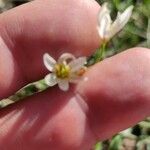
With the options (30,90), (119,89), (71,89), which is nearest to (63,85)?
(71,89)

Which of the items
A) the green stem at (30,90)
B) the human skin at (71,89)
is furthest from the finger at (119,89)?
the green stem at (30,90)

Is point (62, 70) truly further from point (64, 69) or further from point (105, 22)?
point (105, 22)

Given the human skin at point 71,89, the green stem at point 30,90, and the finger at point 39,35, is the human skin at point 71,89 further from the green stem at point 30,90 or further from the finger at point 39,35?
the green stem at point 30,90

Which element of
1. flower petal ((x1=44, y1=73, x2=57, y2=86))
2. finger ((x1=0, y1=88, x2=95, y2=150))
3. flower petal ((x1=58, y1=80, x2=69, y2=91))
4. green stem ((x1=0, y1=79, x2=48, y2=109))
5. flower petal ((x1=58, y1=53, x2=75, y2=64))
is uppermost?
flower petal ((x1=58, y1=53, x2=75, y2=64))

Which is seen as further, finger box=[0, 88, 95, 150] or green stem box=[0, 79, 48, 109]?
green stem box=[0, 79, 48, 109]

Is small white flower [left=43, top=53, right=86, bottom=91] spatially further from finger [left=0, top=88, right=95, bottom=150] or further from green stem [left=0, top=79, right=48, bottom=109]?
green stem [left=0, top=79, right=48, bottom=109]

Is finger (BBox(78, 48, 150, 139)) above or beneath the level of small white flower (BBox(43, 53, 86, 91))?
beneath

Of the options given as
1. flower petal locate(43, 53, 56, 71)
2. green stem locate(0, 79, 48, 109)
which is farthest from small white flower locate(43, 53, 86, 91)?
green stem locate(0, 79, 48, 109)
